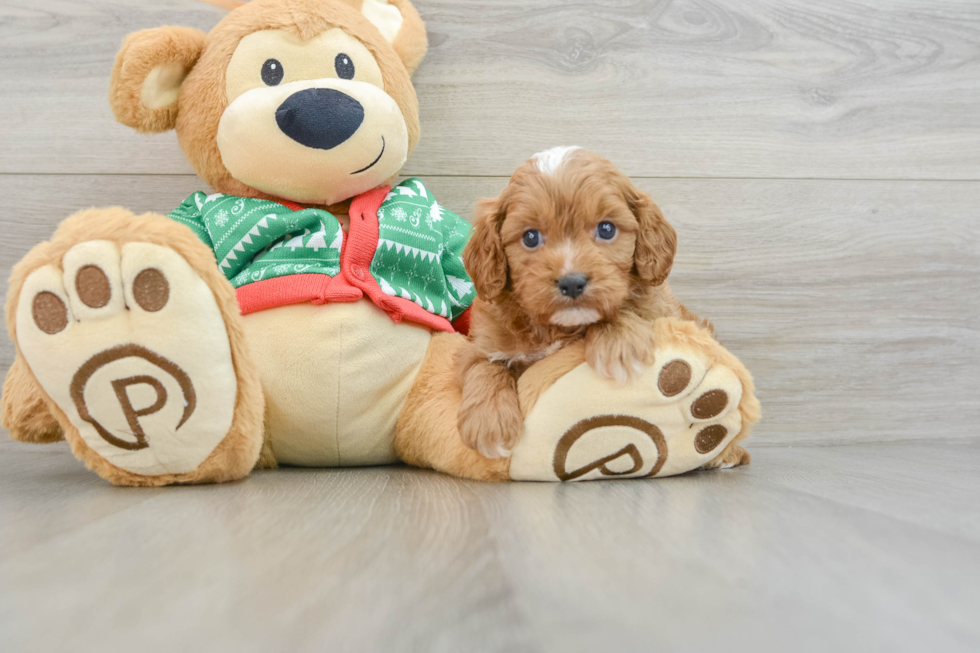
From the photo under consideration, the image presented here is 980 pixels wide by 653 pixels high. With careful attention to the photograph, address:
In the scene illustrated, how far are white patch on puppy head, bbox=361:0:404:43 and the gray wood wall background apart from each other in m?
0.17

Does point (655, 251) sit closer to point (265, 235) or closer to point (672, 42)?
point (265, 235)

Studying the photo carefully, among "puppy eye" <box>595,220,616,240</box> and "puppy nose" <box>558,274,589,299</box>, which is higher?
"puppy eye" <box>595,220,616,240</box>

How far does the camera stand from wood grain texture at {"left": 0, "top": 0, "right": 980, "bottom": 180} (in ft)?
5.15

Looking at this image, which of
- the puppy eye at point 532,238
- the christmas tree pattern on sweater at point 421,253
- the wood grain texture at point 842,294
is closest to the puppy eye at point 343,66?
the christmas tree pattern on sweater at point 421,253

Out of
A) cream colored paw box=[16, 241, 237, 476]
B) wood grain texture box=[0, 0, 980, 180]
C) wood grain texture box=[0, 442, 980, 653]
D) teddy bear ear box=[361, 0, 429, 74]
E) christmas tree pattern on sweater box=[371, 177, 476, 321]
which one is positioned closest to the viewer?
wood grain texture box=[0, 442, 980, 653]

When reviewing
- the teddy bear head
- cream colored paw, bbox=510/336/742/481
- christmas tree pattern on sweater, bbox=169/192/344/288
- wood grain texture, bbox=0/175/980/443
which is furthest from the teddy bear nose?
wood grain texture, bbox=0/175/980/443

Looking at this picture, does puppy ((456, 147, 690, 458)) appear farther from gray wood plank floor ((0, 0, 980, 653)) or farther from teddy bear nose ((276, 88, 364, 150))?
teddy bear nose ((276, 88, 364, 150))

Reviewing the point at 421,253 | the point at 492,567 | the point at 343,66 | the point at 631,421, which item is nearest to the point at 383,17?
the point at 343,66

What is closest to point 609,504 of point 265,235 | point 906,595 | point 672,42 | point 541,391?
point 541,391

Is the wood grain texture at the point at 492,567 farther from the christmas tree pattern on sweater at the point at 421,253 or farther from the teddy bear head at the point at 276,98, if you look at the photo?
the teddy bear head at the point at 276,98

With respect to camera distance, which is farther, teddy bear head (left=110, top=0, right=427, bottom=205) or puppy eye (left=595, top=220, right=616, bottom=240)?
teddy bear head (left=110, top=0, right=427, bottom=205)

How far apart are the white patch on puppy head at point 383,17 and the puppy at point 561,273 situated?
1.88ft

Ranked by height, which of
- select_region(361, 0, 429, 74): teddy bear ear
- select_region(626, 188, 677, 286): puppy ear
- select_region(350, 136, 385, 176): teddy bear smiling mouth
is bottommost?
select_region(626, 188, 677, 286): puppy ear

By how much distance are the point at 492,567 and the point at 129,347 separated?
0.62m
